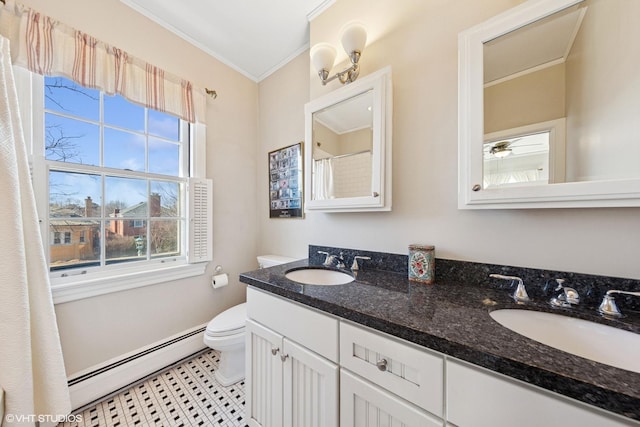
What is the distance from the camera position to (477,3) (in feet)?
3.10

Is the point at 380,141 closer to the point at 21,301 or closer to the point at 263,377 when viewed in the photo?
the point at 263,377

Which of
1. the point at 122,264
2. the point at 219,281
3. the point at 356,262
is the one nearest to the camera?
the point at 356,262

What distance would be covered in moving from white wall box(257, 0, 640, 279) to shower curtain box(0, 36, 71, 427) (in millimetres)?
1393

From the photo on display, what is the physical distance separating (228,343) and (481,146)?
1714 millimetres

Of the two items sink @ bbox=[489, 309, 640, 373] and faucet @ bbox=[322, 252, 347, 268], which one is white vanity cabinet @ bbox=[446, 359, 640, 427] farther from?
faucet @ bbox=[322, 252, 347, 268]

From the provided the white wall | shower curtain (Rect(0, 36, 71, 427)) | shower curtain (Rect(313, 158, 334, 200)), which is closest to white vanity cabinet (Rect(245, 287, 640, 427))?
the white wall

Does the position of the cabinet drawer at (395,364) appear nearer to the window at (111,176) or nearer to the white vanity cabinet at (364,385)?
the white vanity cabinet at (364,385)

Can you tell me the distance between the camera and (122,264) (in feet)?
4.78

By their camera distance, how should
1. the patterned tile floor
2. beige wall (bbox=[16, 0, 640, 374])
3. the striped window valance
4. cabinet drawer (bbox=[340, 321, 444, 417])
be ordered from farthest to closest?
the patterned tile floor, the striped window valance, beige wall (bbox=[16, 0, 640, 374]), cabinet drawer (bbox=[340, 321, 444, 417])

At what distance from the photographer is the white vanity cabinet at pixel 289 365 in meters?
0.78

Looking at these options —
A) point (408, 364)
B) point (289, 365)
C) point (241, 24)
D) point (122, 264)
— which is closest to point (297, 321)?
point (289, 365)

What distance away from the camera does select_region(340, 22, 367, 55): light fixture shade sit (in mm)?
1160

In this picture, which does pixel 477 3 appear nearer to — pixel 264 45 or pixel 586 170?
pixel 586 170

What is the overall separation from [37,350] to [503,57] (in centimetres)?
232
